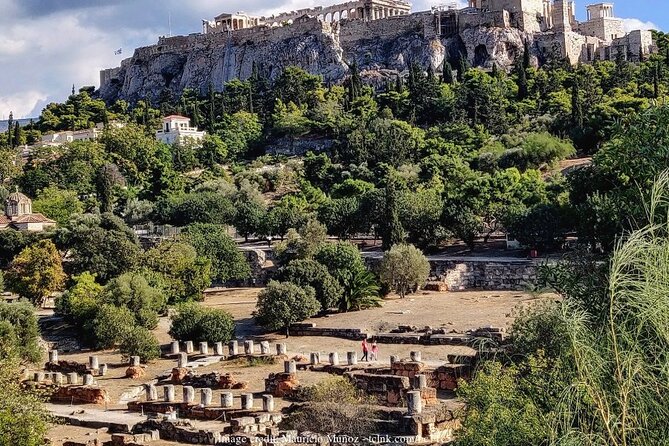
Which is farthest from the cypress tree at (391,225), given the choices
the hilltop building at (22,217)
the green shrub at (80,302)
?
the hilltop building at (22,217)

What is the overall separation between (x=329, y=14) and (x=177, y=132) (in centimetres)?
3807

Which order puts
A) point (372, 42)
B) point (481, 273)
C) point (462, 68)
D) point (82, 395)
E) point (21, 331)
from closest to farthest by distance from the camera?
1. point (82, 395)
2. point (21, 331)
3. point (481, 273)
4. point (462, 68)
5. point (372, 42)

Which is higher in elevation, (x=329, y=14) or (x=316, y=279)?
(x=329, y=14)

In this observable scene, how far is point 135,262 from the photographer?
46.2m

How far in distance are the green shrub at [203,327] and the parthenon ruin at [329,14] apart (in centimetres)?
7830

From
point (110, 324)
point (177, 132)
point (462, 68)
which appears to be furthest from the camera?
point (462, 68)

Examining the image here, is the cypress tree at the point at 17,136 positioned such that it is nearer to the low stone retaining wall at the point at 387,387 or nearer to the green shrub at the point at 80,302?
the green shrub at the point at 80,302

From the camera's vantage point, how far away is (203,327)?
35.4 meters

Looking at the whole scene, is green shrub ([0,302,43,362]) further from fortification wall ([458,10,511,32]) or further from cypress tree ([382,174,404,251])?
fortification wall ([458,10,511,32])

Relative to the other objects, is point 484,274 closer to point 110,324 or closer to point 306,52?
point 110,324

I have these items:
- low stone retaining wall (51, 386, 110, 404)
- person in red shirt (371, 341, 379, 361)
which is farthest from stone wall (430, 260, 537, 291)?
low stone retaining wall (51, 386, 110, 404)

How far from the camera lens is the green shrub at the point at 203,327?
35375 mm

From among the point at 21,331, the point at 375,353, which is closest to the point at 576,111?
the point at 375,353

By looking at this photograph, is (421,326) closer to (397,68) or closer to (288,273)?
(288,273)
